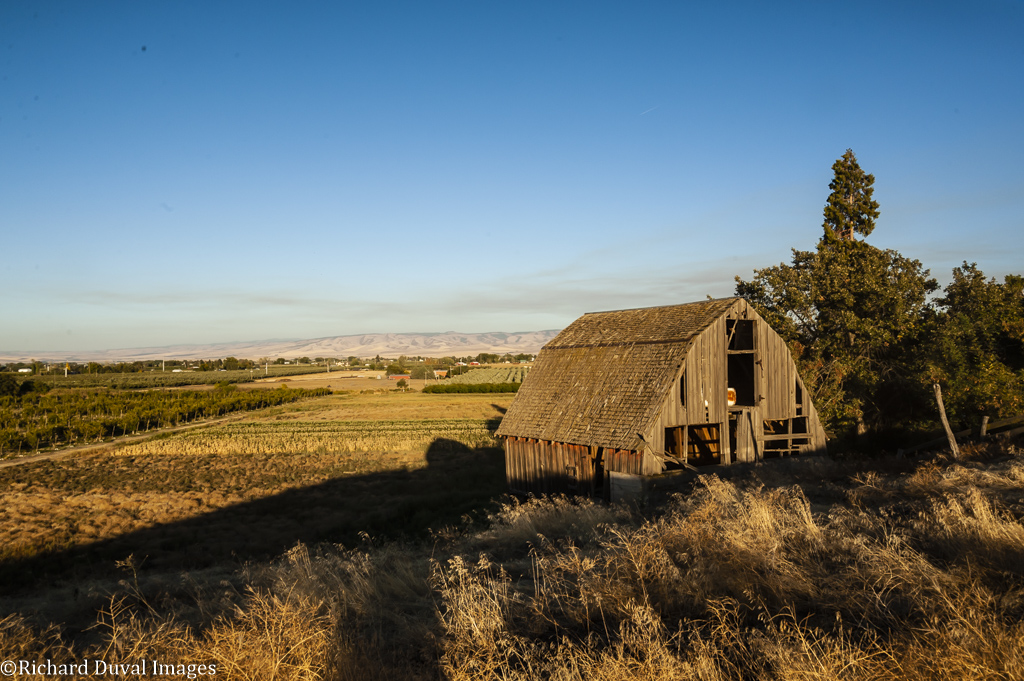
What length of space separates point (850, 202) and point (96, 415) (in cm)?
6115

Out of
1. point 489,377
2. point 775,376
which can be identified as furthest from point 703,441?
point 489,377

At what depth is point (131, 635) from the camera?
5039 millimetres

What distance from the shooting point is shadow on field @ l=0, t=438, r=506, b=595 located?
595 inches

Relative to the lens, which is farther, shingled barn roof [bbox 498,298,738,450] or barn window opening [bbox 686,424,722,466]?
barn window opening [bbox 686,424,722,466]

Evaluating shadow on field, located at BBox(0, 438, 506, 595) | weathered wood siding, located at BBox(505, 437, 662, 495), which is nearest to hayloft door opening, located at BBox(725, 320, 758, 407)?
weathered wood siding, located at BBox(505, 437, 662, 495)

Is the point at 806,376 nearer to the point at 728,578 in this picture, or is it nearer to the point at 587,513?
the point at 587,513

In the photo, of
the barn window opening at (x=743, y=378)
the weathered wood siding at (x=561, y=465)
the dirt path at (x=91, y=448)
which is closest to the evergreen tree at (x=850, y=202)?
the barn window opening at (x=743, y=378)

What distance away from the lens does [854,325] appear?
25.1 m

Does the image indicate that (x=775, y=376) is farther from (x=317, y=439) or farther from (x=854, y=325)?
(x=317, y=439)

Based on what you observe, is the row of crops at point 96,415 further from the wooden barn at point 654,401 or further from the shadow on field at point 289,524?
the wooden barn at point 654,401

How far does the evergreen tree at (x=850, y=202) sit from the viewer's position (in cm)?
3000

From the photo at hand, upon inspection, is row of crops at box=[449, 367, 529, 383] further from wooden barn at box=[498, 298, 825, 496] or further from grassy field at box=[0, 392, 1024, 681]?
grassy field at box=[0, 392, 1024, 681]

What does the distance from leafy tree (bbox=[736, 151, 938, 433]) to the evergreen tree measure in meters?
2.23

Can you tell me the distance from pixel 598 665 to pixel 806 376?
980 inches
